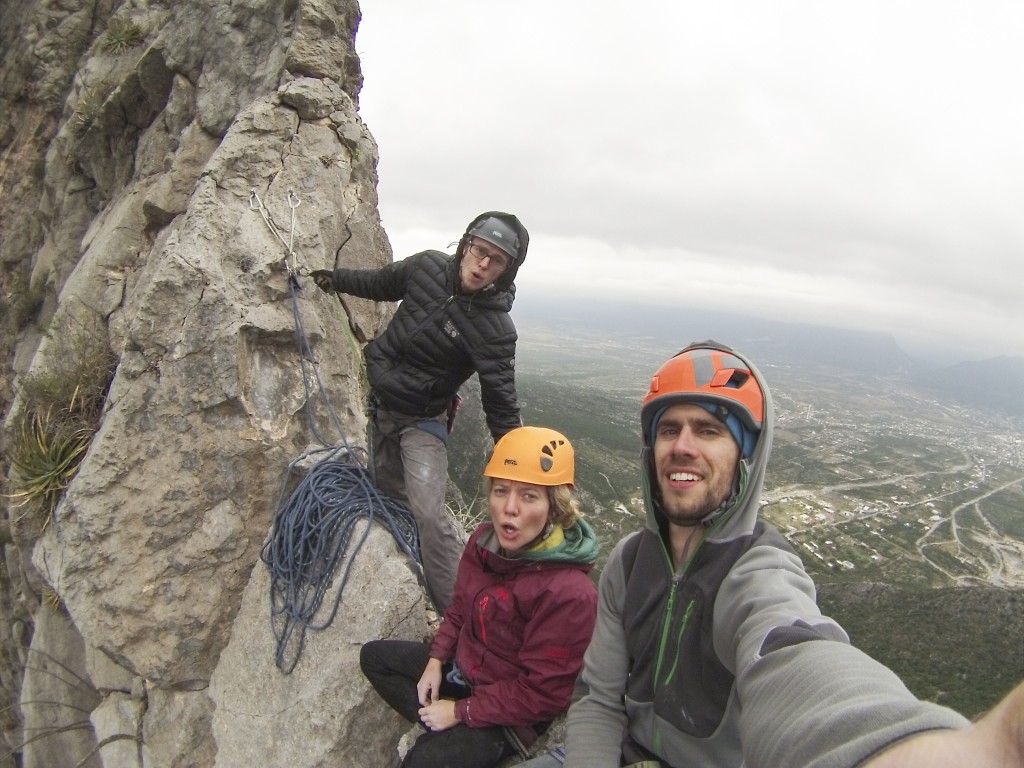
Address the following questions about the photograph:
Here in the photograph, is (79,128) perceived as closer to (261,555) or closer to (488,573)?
(261,555)

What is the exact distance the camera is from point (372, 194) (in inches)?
297

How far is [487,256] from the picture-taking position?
15.1ft

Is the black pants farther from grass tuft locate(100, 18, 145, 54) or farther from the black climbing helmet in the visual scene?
grass tuft locate(100, 18, 145, 54)

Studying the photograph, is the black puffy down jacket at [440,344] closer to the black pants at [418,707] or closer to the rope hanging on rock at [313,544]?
the rope hanging on rock at [313,544]

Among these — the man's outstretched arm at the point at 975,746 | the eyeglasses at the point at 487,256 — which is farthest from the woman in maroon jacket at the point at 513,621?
the man's outstretched arm at the point at 975,746

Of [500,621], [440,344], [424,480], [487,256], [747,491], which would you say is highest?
[487,256]

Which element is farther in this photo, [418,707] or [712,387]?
[418,707]

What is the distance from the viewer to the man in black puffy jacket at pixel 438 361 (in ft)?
15.3

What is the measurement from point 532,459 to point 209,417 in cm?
373

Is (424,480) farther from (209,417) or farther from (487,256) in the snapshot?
(209,417)

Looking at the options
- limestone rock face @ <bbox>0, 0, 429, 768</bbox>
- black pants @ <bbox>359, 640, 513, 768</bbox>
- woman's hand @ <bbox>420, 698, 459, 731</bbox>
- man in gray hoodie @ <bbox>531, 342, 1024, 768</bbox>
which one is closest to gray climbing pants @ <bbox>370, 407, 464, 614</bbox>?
limestone rock face @ <bbox>0, 0, 429, 768</bbox>

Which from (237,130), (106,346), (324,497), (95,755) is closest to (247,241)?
(237,130)

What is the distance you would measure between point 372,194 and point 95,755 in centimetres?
731

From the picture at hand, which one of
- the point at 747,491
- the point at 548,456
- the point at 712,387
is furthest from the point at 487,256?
the point at 747,491
